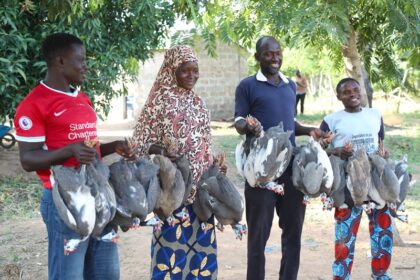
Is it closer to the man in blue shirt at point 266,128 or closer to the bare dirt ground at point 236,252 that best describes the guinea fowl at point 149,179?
the man in blue shirt at point 266,128

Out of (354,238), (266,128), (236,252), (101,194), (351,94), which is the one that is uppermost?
(351,94)

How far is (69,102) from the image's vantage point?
8.11 ft

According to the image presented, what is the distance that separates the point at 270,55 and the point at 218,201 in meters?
0.95

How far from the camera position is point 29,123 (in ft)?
7.73

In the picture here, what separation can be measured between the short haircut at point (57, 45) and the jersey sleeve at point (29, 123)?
0.27 metres

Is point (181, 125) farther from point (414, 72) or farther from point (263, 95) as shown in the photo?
point (414, 72)

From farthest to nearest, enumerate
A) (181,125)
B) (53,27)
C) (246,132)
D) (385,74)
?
(53,27)
(385,74)
(246,132)
(181,125)

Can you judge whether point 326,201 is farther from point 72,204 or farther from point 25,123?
point 25,123

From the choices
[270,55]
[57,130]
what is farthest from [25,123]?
[270,55]

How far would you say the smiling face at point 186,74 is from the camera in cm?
305

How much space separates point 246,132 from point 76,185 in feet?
3.98

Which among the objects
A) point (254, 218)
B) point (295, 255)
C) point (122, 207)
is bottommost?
point (295, 255)

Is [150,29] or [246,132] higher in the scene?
[150,29]

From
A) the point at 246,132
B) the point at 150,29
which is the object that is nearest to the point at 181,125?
the point at 246,132
